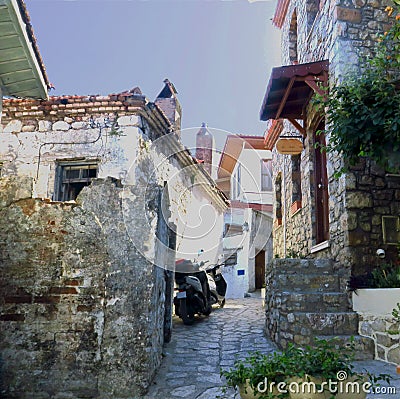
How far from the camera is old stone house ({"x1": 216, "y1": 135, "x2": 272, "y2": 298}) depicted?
47.2ft

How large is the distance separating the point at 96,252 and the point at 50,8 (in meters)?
5.55

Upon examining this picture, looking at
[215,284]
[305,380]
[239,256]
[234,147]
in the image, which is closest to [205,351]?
[305,380]

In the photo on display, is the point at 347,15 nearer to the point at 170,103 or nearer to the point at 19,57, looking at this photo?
the point at 19,57

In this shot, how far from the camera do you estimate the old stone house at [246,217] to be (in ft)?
47.2

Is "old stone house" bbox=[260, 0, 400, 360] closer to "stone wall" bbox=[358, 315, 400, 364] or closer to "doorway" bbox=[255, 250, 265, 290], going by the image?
"stone wall" bbox=[358, 315, 400, 364]

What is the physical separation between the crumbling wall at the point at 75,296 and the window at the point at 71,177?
116 inches

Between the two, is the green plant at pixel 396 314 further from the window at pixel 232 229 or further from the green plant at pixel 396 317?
the window at pixel 232 229

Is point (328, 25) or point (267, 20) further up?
point (267, 20)

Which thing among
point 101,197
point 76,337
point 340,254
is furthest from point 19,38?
point 340,254

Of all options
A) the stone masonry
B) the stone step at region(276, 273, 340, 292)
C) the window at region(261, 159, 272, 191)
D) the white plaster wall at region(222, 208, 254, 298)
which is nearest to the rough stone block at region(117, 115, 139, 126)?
the stone masonry

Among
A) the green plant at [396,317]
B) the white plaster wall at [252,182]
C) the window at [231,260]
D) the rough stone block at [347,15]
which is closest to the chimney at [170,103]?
the rough stone block at [347,15]

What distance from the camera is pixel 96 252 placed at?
3.96 m

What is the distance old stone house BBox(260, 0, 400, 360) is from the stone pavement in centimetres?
46

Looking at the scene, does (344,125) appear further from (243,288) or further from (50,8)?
(243,288)
